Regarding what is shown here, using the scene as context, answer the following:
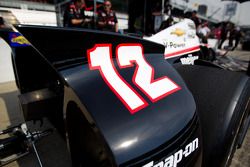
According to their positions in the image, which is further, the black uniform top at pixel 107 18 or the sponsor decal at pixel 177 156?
the black uniform top at pixel 107 18

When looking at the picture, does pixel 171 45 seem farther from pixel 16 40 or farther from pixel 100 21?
pixel 100 21

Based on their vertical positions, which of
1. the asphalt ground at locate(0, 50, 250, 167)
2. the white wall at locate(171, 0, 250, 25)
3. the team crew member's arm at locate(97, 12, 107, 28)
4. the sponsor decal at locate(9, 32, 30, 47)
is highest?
the white wall at locate(171, 0, 250, 25)

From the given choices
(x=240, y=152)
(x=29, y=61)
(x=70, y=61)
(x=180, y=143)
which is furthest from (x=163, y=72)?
(x=240, y=152)

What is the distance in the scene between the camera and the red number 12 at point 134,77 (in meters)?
0.77

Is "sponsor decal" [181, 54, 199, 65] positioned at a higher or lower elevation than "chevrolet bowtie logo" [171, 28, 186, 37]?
lower

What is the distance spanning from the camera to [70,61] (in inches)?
31.0

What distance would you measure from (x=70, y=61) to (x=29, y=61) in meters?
0.90

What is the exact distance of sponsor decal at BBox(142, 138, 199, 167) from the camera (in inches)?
27.6

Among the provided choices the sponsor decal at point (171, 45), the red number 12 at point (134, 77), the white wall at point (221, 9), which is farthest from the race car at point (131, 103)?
the white wall at point (221, 9)

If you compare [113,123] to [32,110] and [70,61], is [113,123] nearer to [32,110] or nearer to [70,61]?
[70,61]

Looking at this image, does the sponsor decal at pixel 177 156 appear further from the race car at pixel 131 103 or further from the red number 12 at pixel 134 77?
the red number 12 at pixel 134 77

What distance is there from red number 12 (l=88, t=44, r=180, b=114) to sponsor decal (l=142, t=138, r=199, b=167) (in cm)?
21

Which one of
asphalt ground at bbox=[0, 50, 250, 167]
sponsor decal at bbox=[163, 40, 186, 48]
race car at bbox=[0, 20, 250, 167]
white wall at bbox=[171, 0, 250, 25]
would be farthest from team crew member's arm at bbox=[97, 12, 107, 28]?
white wall at bbox=[171, 0, 250, 25]

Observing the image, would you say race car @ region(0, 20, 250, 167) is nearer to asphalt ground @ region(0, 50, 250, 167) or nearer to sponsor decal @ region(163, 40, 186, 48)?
asphalt ground @ region(0, 50, 250, 167)
